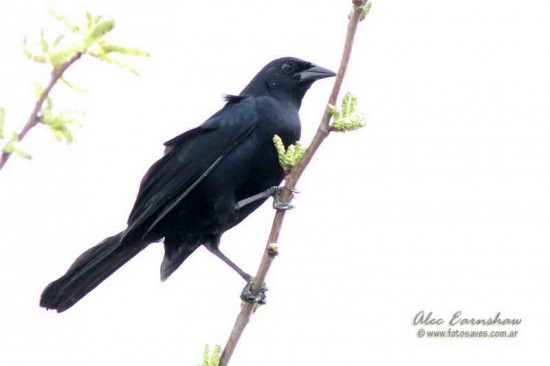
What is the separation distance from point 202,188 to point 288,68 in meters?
1.02

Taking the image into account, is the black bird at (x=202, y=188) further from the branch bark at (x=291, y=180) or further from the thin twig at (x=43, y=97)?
the thin twig at (x=43, y=97)

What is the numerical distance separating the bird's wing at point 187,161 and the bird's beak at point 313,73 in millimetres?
364

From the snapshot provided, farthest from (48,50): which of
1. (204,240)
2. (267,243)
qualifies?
(204,240)

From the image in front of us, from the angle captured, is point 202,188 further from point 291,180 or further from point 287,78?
point 291,180

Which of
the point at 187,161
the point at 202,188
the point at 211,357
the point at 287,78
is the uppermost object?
the point at 287,78

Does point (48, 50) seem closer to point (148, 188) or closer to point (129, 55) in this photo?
point (129, 55)

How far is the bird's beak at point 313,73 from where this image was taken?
5.18 meters

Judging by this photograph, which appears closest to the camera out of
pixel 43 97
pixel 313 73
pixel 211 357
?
pixel 43 97

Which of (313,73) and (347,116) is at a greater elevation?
(313,73)

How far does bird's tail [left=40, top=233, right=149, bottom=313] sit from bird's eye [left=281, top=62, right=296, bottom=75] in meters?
1.34

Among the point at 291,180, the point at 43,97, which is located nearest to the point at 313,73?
the point at 291,180

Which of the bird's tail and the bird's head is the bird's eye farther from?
the bird's tail

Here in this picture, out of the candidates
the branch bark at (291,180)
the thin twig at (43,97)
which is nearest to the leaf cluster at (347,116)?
the branch bark at (291,180)

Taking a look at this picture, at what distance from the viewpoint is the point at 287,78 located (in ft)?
17.4
